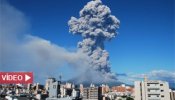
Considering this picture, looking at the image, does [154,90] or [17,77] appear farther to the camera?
[154,90]

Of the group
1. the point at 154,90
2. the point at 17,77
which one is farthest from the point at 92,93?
the point at 17,77

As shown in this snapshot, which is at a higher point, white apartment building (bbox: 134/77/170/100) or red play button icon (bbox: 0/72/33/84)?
red play button icon (bbox: 0/72/33/84)

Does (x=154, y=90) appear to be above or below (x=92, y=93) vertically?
above

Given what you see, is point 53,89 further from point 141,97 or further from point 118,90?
point 118,90

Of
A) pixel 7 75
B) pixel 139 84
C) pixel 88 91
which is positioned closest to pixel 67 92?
pixel 88 91

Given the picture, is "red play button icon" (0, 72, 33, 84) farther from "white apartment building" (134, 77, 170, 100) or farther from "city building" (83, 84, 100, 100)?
"city building" (83, 84, 100, 100)

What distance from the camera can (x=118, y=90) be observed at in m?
186

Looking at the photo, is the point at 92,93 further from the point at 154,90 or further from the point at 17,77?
the point at 17,77

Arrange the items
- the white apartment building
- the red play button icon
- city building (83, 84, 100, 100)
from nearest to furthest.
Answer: the red play button icon
the white apartment building
city building (83, 84, 100, 100)

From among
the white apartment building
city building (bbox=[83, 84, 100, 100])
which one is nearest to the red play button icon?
the white apartment building

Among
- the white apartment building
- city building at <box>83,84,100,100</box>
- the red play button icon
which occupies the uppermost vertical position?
the red play button icon

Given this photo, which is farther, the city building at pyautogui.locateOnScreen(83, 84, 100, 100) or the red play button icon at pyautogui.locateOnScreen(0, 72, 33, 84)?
the city building at pyautogui.locateOnScreen(83, 84, 100, 100)

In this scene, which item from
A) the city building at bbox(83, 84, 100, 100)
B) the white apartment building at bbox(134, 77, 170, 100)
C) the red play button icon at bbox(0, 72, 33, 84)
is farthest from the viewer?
the city building at bbox(83, 84, 100, 100)

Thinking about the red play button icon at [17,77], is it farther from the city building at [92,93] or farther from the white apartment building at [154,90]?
the city building at [92,93]
